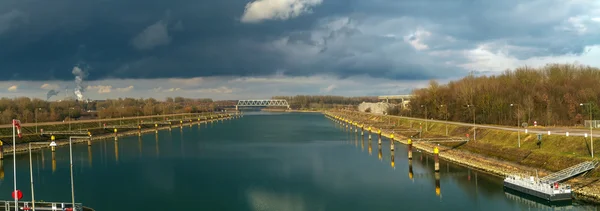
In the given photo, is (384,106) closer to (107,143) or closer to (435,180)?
(107,143)

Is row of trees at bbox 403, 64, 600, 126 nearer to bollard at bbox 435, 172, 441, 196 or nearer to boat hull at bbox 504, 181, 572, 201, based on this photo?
bollard at bbox 435, 172, 441, 196

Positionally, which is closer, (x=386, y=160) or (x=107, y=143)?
(x=386, y=160)

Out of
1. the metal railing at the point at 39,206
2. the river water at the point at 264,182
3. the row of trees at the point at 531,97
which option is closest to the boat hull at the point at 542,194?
the river water at the point at 264,182

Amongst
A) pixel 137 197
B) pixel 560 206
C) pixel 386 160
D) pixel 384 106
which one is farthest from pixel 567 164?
pixel 384 106

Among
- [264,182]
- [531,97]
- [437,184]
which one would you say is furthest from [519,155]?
[531,97]

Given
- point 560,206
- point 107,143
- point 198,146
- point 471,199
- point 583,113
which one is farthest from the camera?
point 107,143

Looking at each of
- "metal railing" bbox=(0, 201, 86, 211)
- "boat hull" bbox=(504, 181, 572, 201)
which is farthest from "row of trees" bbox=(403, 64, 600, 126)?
"metal railing" bbox=(0, 201, 86, 211)
